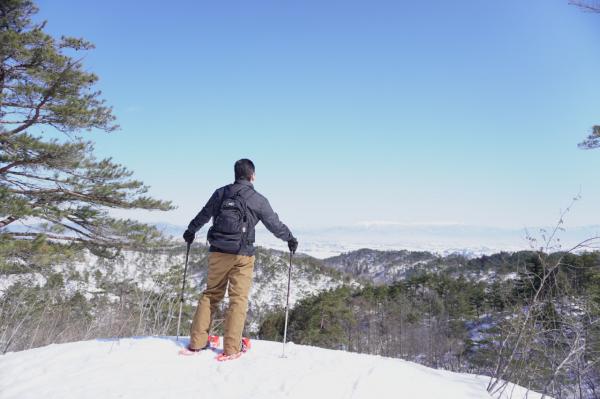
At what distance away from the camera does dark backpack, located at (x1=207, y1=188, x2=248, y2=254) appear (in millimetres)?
3641

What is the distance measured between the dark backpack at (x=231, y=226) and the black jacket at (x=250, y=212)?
0.16ft

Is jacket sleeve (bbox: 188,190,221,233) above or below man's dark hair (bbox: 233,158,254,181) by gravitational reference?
below

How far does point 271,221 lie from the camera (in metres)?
3.74

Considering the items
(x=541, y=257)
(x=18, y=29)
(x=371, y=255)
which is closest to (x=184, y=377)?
(x=541, y=257)

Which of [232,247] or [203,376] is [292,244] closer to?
[232,247]

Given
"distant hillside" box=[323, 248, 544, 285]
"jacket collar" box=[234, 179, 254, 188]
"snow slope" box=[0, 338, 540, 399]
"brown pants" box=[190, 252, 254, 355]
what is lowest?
"distant hillside" box=[323, 248, 544, 285]

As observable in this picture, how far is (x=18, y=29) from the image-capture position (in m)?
9.48

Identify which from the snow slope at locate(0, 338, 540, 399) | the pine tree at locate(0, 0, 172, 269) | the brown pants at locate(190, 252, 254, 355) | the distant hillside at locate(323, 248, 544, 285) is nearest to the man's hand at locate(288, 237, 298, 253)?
the brown pants at locate(190, 252, 254, 355)

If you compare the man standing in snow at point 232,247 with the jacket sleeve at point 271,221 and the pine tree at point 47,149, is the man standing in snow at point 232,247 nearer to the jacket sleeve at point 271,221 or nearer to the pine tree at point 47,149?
the jacket sleeve at point 271,221

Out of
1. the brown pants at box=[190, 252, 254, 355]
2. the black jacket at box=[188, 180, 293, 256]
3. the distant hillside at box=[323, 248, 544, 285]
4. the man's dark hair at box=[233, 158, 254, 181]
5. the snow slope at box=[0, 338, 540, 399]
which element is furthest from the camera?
the distant hillside at box=[323, 248, 544, 285]

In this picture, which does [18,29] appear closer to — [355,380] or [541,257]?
[355,380]

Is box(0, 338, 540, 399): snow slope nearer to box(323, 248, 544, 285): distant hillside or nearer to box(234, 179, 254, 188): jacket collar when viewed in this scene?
box(234, 179, 254, 188): jacket collar

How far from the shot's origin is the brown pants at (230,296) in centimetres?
360

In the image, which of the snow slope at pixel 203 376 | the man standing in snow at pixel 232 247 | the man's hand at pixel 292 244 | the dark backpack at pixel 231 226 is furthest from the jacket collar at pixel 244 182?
the snow slope at pixel 203 376
